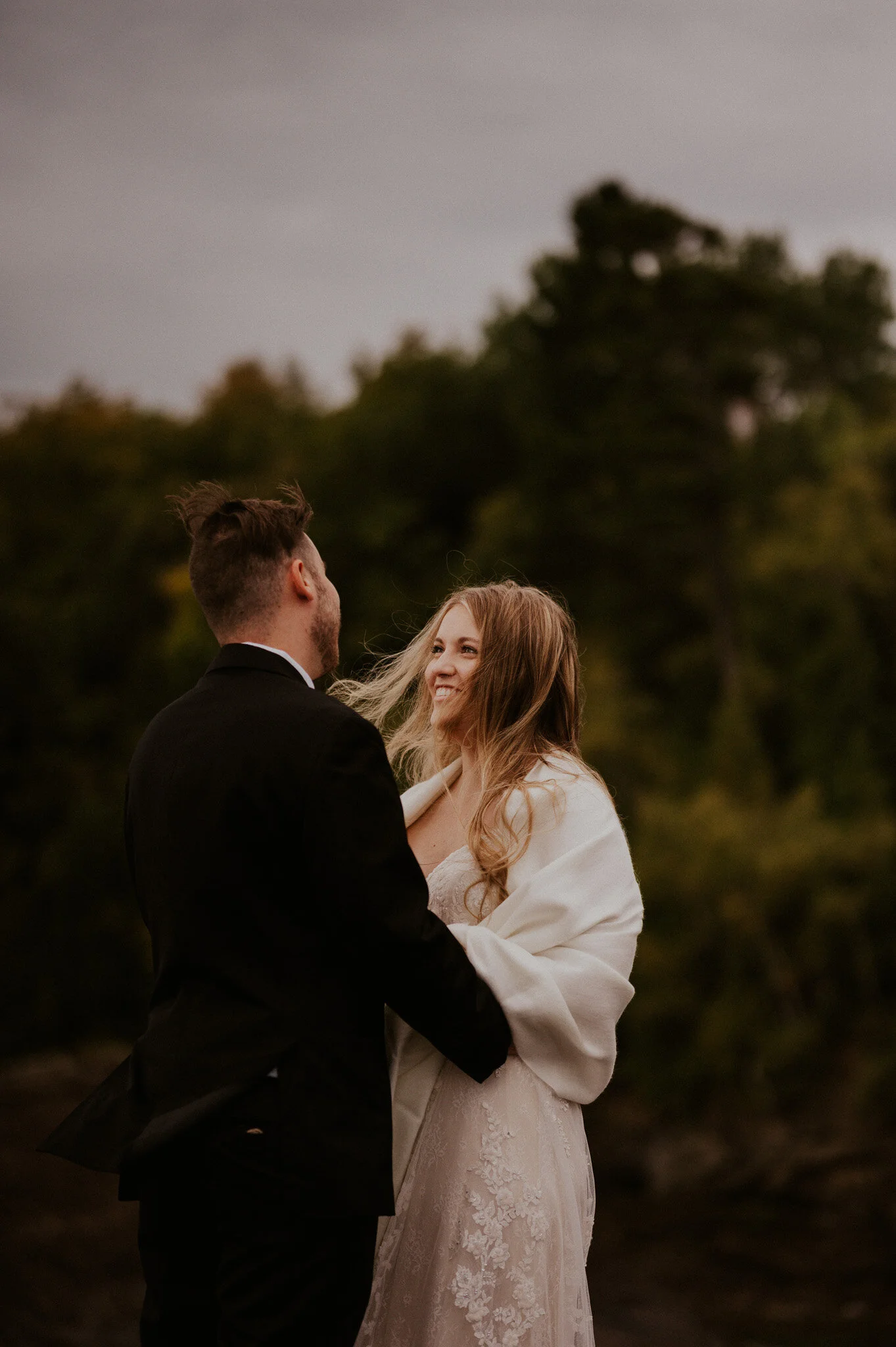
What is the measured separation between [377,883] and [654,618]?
2331 centimetres

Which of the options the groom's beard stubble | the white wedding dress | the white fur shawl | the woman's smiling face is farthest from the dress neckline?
the groom's beard stubble

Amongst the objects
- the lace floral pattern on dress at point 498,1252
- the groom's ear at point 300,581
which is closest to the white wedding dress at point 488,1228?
the lace floral pattern on dress at point 498,1252

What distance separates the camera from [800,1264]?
1816 cm

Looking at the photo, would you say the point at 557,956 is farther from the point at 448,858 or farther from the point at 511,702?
the point at 511,702

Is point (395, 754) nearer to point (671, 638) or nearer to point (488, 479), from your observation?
point (671, 638)

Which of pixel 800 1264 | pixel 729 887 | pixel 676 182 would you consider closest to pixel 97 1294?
pixel 800 1264

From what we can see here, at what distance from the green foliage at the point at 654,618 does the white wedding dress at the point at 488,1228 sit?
1853 cm

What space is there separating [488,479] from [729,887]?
435 inches

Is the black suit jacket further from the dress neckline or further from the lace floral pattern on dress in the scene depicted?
the dress neckline

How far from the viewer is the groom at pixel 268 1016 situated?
2.34 meters

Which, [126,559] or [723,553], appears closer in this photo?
[723,553]

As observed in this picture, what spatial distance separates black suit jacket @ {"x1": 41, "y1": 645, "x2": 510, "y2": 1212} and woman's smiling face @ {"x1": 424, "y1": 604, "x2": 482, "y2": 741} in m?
0.63

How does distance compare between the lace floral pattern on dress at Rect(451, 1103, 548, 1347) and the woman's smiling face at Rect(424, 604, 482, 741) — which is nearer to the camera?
the lace floral pattern on dress at Rect(451, 1103, 548, 1347)

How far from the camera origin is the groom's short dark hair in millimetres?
2531
